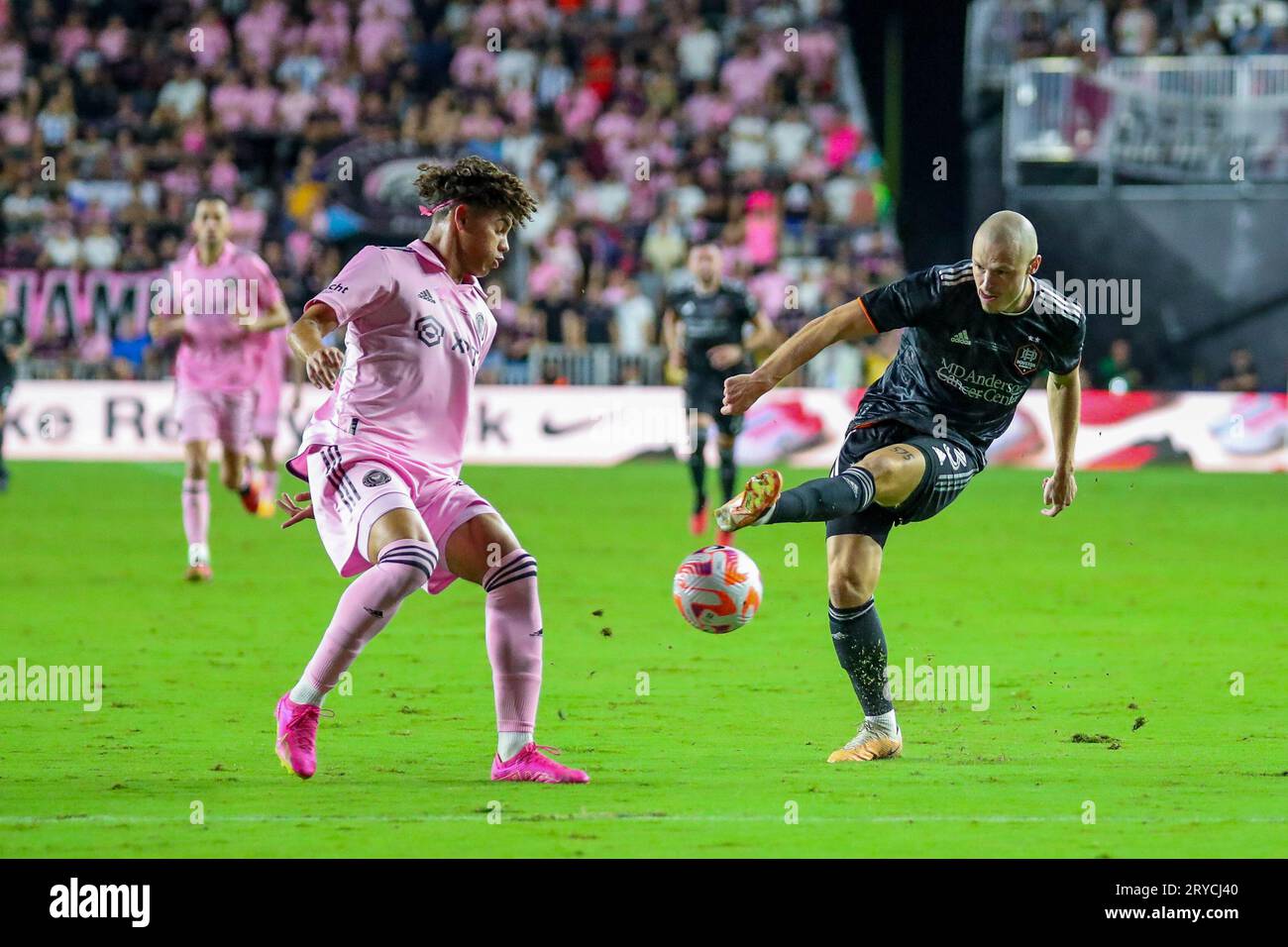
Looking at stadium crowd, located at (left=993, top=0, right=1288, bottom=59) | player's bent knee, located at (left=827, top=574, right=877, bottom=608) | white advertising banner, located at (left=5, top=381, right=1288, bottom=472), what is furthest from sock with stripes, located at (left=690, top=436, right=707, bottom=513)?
stadium crowd, located at (left=993, top=0, right=1288, bottom=59)

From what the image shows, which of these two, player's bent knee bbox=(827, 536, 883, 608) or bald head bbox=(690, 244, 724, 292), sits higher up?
bald head bbox=(690, 244, 724, 292)

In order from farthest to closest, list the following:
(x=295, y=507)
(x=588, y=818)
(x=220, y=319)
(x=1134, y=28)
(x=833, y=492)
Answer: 1. (x=1134, y=28)
2. (x=220, y=319)
3. (x=295, y=507)
4. (x=833, y=492)
5. (x=588, y=818)

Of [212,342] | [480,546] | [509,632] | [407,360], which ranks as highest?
[212,342]

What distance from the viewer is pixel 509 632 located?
6.94 m

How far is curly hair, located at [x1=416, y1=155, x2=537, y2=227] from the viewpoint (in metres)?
6.86

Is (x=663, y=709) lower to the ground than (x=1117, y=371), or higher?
lower

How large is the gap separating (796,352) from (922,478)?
0.76 m

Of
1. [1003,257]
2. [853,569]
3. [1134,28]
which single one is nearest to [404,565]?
[853,569]

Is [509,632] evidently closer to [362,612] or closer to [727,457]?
[362,612]

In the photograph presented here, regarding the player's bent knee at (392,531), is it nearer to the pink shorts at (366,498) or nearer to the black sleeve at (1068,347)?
the pink shorts at (366,498)

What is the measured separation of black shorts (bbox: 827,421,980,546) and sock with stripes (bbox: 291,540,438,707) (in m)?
1.72

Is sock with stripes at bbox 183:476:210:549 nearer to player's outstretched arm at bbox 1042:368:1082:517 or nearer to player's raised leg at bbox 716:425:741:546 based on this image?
player's raised leg at bbox 716:425:741:546

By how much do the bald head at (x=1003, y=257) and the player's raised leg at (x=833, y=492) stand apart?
70 centimetres

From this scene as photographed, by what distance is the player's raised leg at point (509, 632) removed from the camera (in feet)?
22.6
